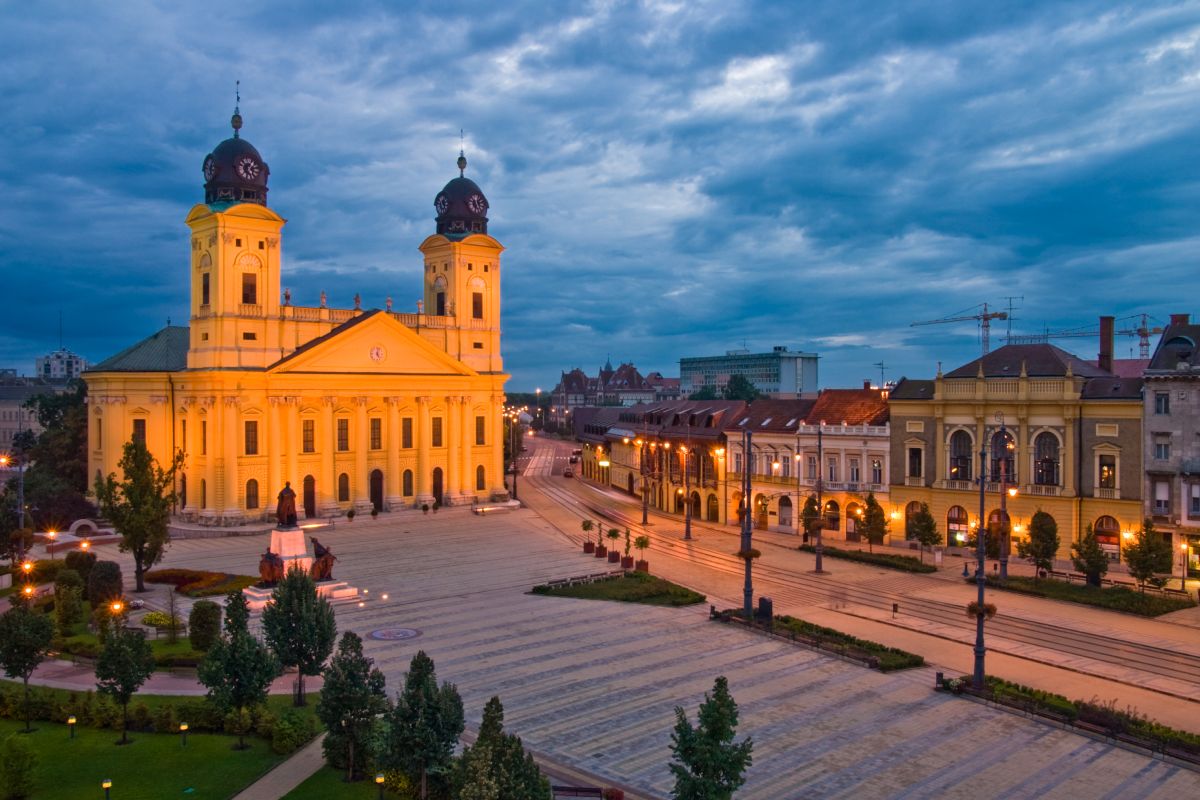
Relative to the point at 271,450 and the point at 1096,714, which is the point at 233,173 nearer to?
the point at 271,450

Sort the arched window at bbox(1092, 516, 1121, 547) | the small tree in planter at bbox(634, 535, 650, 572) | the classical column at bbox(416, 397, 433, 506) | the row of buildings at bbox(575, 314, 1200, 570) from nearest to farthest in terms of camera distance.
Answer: the small tree in planter at bbox(634, 535, 650, 572)
the row of buildings at bbox(575, 314, 1200, 570)
the arched window at bbox(1092, 516, 1121, 547)
the classical column at bbox(416, 397, 433, 506)

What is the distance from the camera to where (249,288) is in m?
66.6

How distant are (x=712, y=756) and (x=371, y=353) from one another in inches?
2305

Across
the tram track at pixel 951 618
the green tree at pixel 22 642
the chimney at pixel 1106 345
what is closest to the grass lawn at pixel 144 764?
the green tree at pixel 22 642

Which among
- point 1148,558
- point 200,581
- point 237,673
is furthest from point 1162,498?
point 200,581

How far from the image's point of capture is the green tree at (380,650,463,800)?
18688mm

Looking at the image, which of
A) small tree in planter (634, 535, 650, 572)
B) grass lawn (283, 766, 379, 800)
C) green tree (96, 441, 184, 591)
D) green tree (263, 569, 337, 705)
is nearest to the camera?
grass lawn (283, 766, 379, 800)

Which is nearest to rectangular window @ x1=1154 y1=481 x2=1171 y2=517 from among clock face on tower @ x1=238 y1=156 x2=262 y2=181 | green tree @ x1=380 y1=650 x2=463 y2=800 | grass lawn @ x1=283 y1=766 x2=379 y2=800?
green tree @ x1=380 y1=650 x2=463 y2=800

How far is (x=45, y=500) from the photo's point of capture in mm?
63312

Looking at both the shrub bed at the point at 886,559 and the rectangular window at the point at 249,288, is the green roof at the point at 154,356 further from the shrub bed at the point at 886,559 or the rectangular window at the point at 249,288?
the shrub bed at the point at 886,559

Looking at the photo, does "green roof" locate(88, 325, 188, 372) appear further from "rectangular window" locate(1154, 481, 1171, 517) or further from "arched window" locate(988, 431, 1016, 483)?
"rectangular window" locate(1154, 481, 1171, 517)

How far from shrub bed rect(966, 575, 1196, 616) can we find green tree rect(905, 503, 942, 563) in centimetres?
633

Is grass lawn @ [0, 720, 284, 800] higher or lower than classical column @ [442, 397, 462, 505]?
lower

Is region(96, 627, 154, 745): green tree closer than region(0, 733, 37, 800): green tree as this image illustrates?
No
